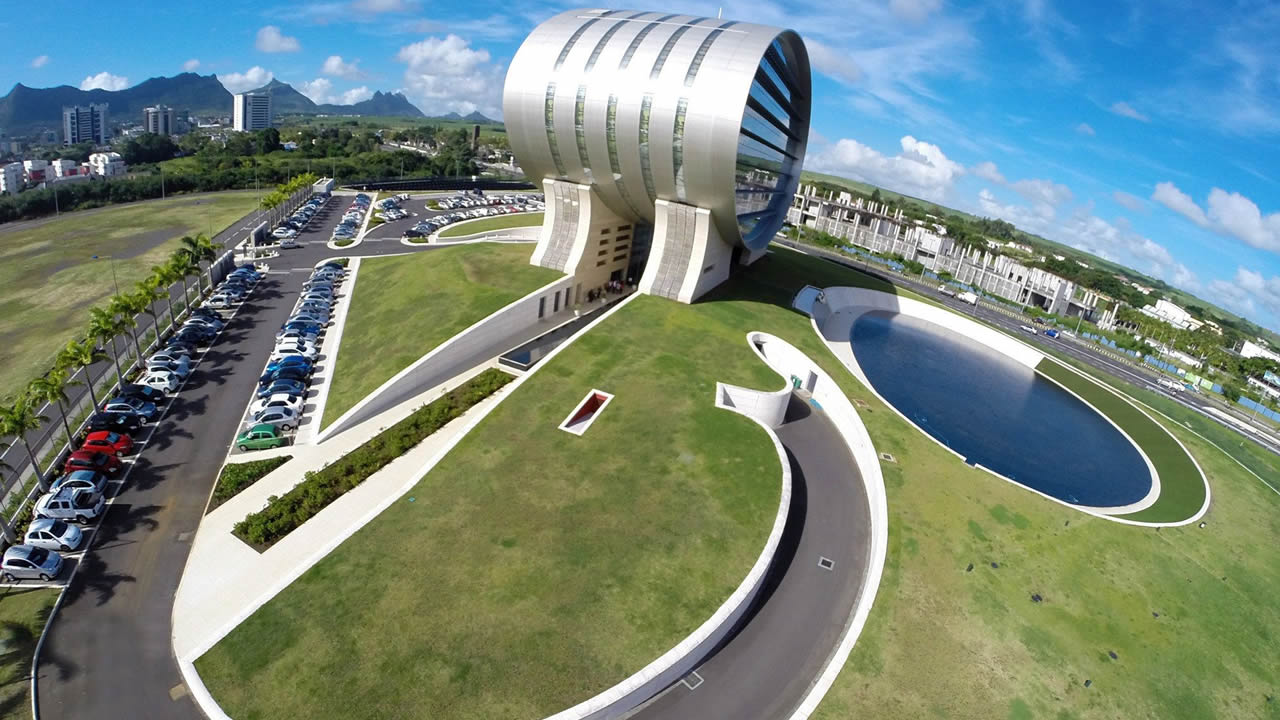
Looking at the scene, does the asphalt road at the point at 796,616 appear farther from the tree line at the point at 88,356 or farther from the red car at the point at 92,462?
the tree line at the point at 88,356

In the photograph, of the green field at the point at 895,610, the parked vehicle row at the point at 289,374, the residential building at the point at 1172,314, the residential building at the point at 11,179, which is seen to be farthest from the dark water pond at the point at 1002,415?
the residential building at the point at 11,179

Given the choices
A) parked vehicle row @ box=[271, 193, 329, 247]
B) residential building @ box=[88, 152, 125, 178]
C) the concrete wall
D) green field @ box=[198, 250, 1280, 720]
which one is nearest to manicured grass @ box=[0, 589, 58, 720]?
green field @ box=[198, 250, 1280, 720]

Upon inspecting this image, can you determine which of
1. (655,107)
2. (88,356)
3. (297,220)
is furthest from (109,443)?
(297,220)

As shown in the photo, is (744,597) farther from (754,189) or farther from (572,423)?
(754,189)

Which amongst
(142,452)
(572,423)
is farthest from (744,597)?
(142,452)

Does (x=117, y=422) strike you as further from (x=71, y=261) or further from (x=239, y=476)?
(x=71, y=261)

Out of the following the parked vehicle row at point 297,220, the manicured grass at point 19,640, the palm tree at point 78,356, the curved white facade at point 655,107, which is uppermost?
the curved white facade at point 655,107
